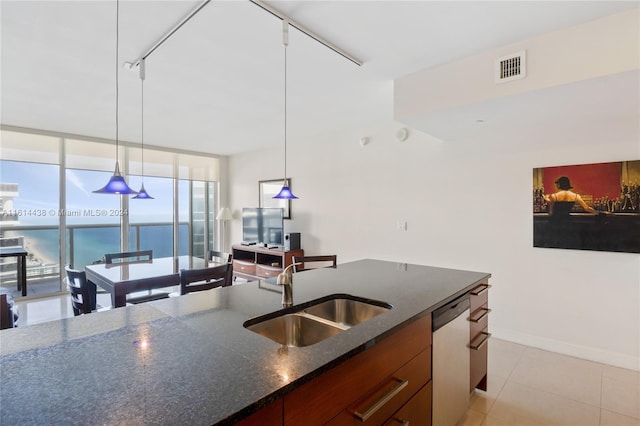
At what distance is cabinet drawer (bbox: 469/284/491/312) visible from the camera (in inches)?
81.7

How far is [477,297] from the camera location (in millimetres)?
2170

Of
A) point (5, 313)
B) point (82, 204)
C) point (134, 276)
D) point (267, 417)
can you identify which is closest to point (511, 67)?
point (267, 417)

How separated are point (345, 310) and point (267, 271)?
3545mm

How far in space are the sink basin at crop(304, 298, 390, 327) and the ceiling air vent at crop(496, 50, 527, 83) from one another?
185 cm

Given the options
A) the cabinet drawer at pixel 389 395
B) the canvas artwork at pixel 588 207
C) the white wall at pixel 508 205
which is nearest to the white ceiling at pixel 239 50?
the white wall at pixel 508 205

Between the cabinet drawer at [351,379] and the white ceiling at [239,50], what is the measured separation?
1818mm

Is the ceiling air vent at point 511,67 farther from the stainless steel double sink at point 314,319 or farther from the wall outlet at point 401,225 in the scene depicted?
the wall outlet at point 401,225

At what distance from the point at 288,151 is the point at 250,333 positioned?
4704 millimetres

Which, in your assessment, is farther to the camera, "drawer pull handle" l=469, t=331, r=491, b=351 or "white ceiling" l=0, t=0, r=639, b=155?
"drawer pull handle" l=469, t=331, r=491, b=351

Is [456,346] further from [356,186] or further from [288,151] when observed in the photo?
[288,151]

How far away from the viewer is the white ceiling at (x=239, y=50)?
1904mm

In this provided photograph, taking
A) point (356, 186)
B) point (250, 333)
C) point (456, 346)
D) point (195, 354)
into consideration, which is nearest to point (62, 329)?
point (195, 354)

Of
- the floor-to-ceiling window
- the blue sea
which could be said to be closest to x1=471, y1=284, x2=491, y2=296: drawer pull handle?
the floor-to-ceiling window

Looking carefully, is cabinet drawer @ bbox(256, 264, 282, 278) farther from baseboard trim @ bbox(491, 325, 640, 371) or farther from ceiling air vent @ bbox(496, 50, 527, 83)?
ceiling air vent @ bbox(496, 50, 527, 83)
